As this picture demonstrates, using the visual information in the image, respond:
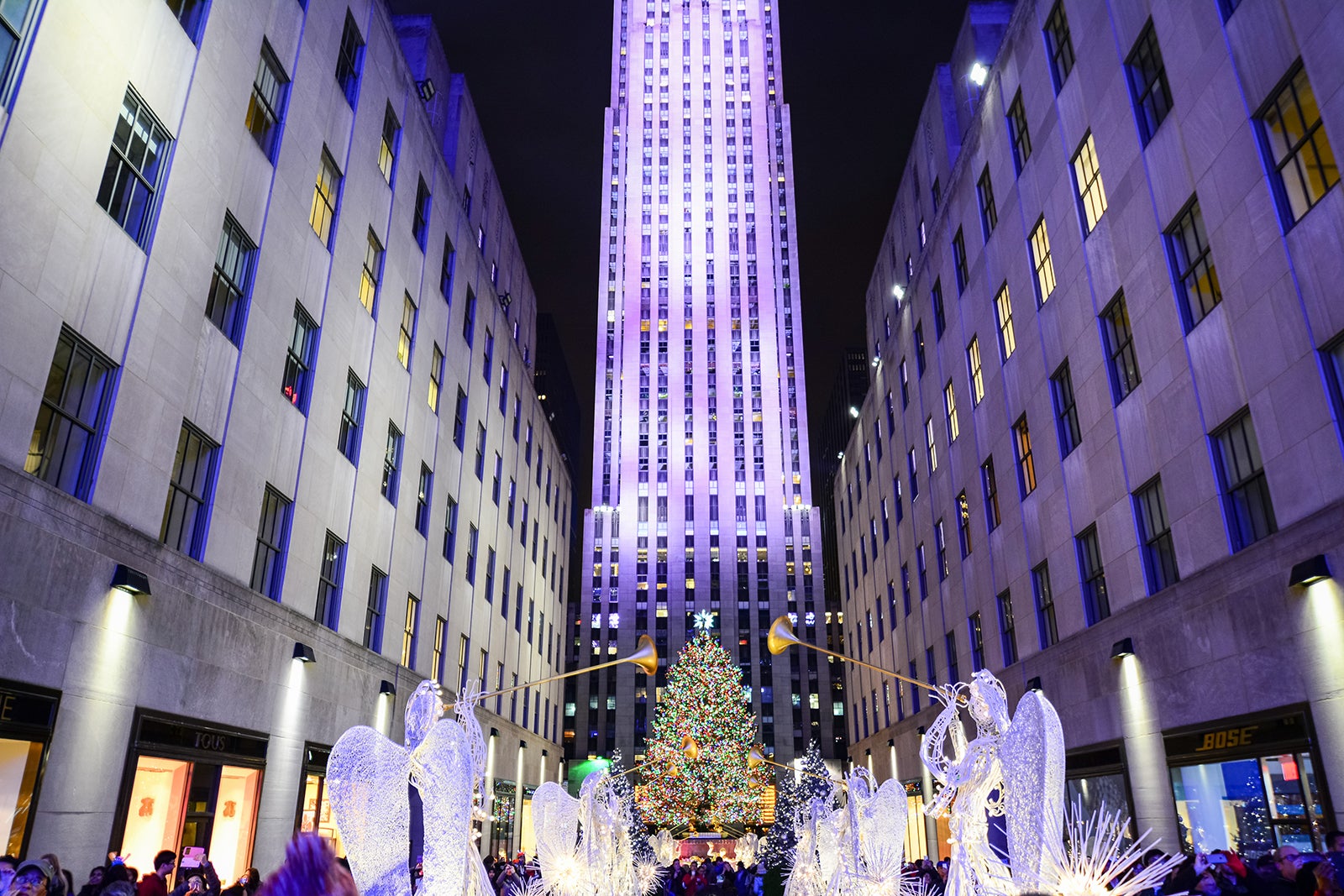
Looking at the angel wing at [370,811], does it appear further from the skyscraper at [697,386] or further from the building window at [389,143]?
the skyscraper at [697,386]

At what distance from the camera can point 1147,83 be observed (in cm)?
1923

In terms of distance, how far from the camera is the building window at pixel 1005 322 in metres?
27.5

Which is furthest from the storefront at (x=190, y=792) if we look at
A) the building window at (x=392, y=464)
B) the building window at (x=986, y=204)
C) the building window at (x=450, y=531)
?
the building window at (x=986, y=204)

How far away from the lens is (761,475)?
109188 millimetres

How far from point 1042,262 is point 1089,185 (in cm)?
323

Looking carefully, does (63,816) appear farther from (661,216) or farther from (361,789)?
(661,216)

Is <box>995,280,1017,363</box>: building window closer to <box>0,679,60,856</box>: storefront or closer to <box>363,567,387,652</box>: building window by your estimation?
<box>363,567,387,652</box>: building window

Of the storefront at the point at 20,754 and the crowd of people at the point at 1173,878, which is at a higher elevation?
the storefront at the point at 20,754

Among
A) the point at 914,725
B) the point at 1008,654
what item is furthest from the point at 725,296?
the point at 1008,654

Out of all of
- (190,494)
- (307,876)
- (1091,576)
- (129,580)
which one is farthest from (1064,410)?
(307,876)

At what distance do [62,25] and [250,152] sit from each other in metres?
5.78

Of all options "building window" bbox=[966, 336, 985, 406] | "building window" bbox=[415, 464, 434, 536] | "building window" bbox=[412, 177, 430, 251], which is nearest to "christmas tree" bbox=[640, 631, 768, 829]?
"building window" bbox=[415, 464, 434, 536]

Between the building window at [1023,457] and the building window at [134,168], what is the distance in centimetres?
2227

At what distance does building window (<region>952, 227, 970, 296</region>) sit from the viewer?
32531 millimetres
